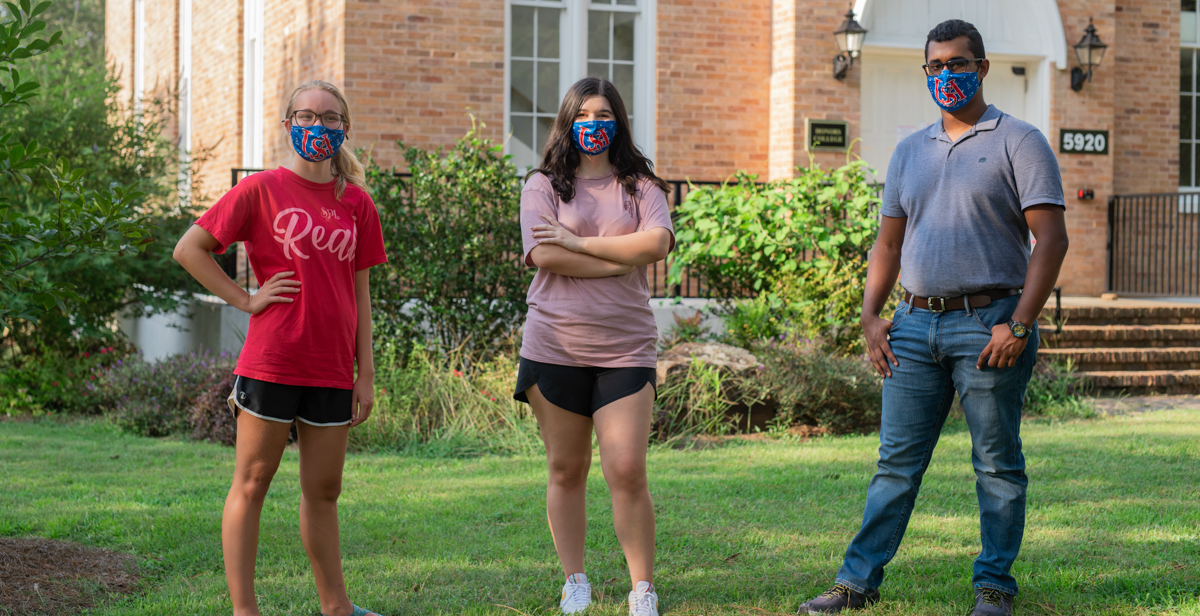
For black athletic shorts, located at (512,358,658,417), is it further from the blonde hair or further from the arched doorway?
the arched doorway

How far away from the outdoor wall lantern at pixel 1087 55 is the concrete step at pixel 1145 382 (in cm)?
408

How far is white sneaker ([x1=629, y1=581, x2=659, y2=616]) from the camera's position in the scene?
3.42 m

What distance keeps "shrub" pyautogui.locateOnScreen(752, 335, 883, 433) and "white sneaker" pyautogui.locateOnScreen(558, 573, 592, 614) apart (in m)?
4.11

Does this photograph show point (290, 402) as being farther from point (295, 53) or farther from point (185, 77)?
point (185, 77)

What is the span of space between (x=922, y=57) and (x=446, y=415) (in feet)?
24.5

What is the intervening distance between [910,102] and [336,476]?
990 cm

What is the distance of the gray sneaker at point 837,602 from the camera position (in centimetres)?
353

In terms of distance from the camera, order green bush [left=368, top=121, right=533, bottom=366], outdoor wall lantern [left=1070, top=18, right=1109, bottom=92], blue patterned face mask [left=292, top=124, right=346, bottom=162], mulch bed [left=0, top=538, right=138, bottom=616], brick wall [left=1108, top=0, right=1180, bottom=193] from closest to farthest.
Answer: blue patterned face mask [left=292, top=124, right=346, bottom=162], mulch bed [left=0, top=538, right=138, bottom=616], green bush [left=368, top=121, right=533, bottom=366], outdoor wall lantern [left=1070, top=18, right=1109, bottom=92], brick wall [left=1108, top=0, right=1180, bottom=193]

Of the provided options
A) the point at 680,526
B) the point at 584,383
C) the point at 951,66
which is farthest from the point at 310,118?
the point at 680,526

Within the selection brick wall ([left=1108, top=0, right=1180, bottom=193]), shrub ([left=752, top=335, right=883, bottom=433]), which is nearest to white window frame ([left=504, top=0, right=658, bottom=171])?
shrub ([left=752, top=335, right=883, bottom=433])

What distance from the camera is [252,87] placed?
13.1 meters

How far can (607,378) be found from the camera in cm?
343

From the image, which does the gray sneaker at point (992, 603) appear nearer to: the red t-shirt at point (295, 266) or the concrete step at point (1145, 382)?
the red t-shirt at point (295, 266)

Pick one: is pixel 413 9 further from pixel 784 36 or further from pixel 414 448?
pixel 414 448
